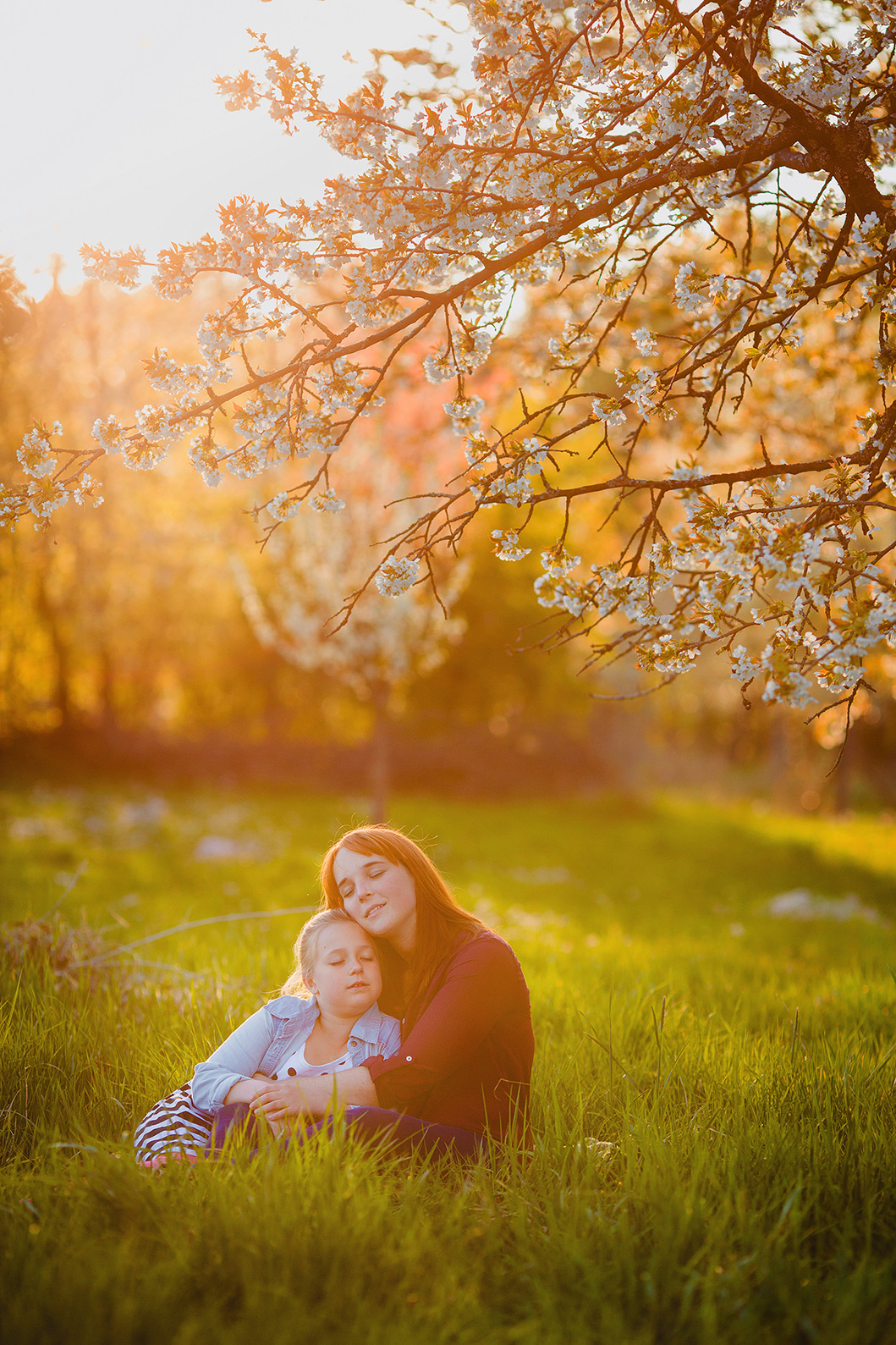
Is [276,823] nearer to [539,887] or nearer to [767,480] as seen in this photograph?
[539,887]

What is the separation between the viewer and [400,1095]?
2.77m

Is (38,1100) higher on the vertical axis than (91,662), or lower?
lower

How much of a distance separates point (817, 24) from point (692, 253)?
3230mm

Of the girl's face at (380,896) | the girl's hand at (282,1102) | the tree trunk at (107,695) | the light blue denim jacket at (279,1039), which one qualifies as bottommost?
the girl's hand at (282,1102)

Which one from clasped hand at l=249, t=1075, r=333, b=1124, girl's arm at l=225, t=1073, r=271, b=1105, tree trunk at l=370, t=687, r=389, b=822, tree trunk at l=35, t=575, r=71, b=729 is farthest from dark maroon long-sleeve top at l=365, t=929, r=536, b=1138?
tree trunk at l=35, t=575, r=71, b=729

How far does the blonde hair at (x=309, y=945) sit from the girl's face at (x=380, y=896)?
0.20 feet

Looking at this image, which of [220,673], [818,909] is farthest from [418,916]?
[220,673]

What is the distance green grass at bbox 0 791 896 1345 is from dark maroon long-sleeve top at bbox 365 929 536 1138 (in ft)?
0.57

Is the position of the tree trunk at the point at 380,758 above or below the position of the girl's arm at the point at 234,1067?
above

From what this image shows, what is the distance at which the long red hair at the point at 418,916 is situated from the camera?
124 inches

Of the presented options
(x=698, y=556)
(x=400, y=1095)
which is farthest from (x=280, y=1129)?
(x=698, y=556)

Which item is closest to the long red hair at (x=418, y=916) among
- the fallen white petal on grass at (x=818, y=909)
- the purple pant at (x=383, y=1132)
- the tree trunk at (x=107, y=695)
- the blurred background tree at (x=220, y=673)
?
the purple pant at (x=383, y=1132)

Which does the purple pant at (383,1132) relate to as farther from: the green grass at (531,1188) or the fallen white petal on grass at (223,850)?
the fallen white petal on grass at (223,850)

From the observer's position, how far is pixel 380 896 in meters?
3.15
